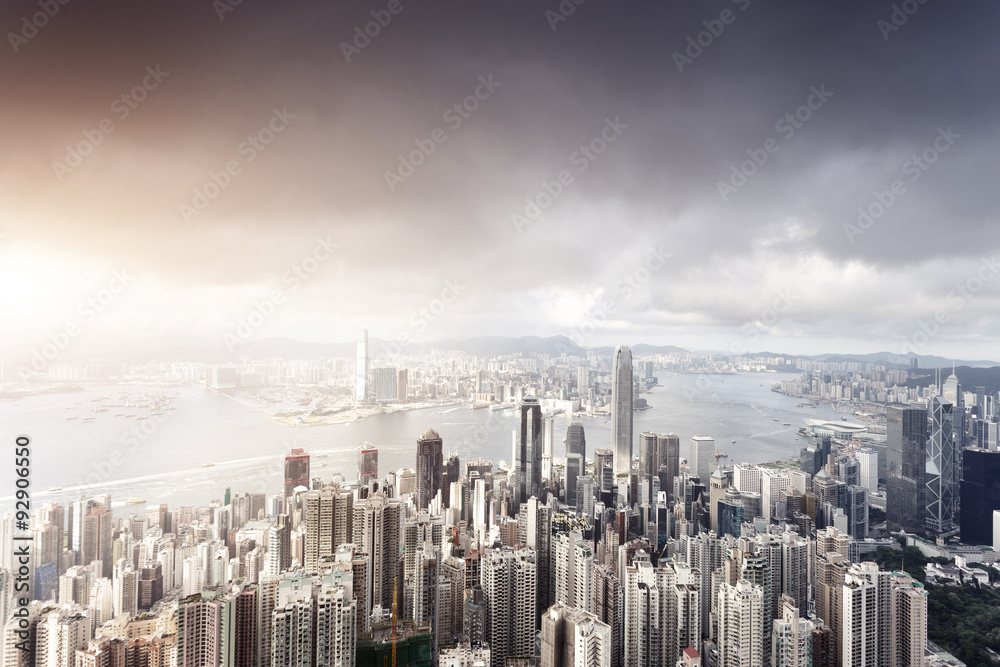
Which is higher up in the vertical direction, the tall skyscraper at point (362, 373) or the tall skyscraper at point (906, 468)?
the tall skyscraper at point (362, 373)

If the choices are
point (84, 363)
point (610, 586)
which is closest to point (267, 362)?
point (84, 363)

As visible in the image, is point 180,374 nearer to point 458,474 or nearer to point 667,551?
point 458,474

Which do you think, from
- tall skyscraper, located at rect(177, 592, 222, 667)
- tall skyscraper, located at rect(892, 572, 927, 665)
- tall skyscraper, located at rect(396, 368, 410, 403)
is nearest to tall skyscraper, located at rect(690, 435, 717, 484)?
tall skyscraper, located at rect(892, 572, 927, 665)

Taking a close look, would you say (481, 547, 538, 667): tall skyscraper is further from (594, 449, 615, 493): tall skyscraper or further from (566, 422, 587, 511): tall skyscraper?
(594, 449, 615, 493): tall skyscraper

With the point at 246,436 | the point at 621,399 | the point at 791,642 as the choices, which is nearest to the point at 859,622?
the point at 791,642

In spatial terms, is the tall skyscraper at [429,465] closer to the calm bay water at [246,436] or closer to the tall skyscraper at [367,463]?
the calm bay water at [246,436]

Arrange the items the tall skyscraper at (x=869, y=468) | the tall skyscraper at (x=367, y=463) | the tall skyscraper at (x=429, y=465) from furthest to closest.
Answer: the tall skyscraper at (x=869, y=468), the tall skyscraper at (x=429, y=465), the tall skyscraper at (x=367, y=463)

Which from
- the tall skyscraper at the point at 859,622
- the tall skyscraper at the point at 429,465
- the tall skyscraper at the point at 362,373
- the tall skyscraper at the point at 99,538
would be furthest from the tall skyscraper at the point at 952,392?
the tall skyscraper at the point at 99,538
